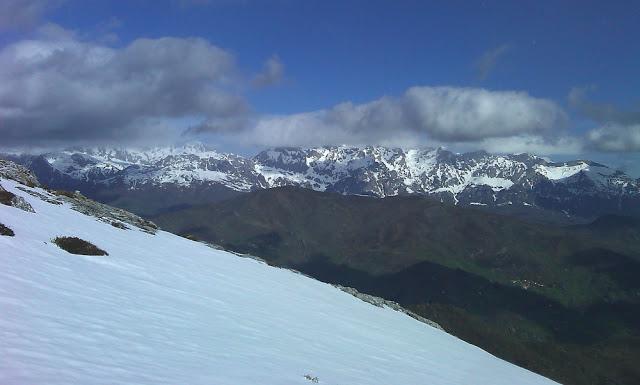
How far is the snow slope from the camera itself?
33.4 feet

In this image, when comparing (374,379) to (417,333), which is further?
(417,333)

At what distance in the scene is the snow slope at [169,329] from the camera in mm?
10195

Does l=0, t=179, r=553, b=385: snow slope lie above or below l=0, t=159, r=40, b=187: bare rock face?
below

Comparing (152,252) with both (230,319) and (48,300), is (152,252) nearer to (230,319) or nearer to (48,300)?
(230,319)

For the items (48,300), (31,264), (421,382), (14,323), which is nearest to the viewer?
(14,323)

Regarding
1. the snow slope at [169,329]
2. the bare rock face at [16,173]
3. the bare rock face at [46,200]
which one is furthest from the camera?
the bare rock face at [16,173]

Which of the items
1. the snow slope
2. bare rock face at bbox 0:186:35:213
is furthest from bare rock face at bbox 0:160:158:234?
the snow slope

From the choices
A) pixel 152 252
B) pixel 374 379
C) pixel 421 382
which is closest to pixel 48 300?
pixel 374 379

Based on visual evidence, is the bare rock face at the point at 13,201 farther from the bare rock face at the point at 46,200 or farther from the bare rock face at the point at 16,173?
the bare rock face at the point at 16,173

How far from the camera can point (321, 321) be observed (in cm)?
2380

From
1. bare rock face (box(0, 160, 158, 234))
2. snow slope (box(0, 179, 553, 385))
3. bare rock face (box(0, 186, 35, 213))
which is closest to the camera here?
snow slope (box(0, 179, 553, 385))

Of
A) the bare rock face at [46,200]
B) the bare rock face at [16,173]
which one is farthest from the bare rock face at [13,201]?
the bare rock face at [16,173]

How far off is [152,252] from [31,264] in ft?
41.3

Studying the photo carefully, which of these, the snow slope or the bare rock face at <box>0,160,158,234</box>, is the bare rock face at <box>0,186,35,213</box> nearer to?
the bare rock face at <box>0,160,158,234</box>
